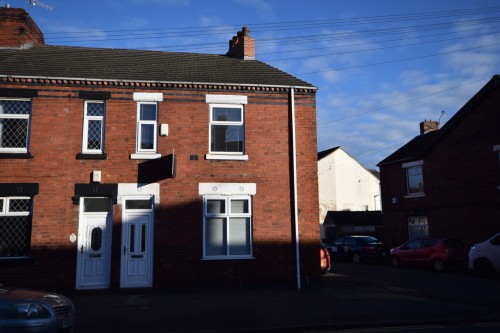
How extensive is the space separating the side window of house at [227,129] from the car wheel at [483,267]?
396 inches

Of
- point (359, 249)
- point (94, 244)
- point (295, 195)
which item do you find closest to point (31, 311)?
point (94, 244)

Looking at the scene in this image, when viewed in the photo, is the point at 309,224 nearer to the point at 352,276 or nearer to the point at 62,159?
the point at 352,276

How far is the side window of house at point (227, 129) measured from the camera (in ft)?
44.9

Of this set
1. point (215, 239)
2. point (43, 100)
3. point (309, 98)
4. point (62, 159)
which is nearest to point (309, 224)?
point (215, 239)

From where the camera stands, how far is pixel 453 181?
2230cm

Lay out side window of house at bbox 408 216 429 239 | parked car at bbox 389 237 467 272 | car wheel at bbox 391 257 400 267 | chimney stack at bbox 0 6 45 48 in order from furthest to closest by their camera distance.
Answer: side window of house at bbox 408 216 429 239, car wheel at bbox 391 257 400 267, parked car at bbox 389 237 467 272, chimney stack at bbox 0 6 45 48

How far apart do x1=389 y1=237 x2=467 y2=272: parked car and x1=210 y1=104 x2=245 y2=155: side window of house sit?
10.4m

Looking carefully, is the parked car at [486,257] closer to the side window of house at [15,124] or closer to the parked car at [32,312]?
the parked car at [32,312]

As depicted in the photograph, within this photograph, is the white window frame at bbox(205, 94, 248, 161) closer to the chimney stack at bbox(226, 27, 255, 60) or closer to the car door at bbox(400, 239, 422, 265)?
the chimney stack at bbox(226, 27, 255, 60)

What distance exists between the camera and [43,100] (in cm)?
1298

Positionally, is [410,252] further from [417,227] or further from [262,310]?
[262,310]

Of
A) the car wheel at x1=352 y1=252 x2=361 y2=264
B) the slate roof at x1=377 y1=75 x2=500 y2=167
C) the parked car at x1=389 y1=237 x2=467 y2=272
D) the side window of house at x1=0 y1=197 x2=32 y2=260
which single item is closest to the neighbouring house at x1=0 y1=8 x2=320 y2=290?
the side window of house at x1=0 y1=197 x2=32 y2=260

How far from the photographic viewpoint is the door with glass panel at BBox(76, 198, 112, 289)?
1244 centimetres

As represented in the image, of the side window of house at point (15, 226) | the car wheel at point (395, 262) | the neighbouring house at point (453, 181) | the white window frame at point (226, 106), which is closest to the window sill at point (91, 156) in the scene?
the side window of house at point (15, 226)
